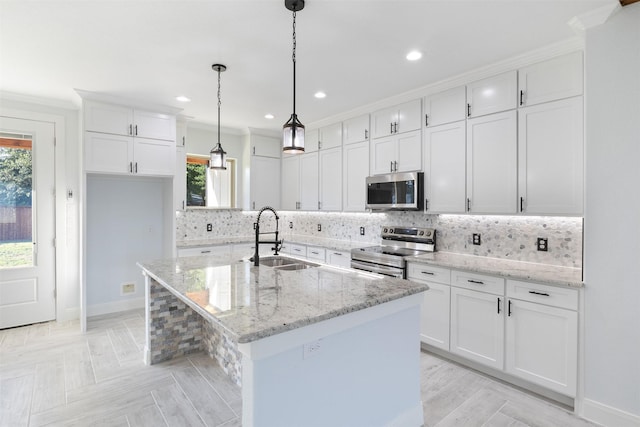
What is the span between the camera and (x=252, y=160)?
5.18 m

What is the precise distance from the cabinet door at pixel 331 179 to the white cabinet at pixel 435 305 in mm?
1669

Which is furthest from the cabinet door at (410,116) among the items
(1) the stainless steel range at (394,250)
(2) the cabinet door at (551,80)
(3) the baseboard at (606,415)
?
(3) the baseboard at (606,415)

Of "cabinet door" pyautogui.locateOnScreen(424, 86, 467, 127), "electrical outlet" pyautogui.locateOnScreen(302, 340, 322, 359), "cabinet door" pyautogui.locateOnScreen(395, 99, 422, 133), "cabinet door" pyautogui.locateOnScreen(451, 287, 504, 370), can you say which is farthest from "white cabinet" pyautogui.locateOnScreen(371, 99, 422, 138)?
"electrical outlet" pyautogui.locateOnScreen(302, 340, 322, 359)

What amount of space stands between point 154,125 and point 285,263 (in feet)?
8.58

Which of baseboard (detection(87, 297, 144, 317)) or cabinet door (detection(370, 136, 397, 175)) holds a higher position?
cabinet door (detection(370, 136, 397, 175))

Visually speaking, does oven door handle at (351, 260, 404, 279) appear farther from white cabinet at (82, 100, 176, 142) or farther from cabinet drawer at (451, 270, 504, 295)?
white cabinet at (82, 100, 176, 142)

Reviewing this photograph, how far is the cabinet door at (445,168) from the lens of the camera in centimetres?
315

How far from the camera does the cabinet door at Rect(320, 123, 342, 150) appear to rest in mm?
4489

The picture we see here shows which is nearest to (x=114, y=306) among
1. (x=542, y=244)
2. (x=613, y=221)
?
(x=542, y=244)

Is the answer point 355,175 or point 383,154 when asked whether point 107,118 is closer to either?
point 355,175

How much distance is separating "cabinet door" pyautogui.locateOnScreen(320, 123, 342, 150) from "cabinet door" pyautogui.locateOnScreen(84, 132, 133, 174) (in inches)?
96.4

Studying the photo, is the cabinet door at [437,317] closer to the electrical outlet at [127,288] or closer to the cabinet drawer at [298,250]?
the cabinet drawer at [298,250]

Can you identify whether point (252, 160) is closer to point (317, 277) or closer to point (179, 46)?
point (179, 46)

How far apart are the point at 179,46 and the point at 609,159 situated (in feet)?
10.1
